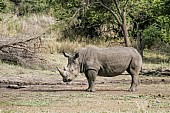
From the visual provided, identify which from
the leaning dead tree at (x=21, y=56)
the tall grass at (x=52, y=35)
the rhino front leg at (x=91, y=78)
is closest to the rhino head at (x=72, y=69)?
the rhino front leg at (x=91, y=78)

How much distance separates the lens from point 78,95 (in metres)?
13.7

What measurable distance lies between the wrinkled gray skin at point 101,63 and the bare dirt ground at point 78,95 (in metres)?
0.55

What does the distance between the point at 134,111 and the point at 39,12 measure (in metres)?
28.4

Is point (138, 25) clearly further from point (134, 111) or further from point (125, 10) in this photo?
point (134, 111)

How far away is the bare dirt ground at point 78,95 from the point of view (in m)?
11.0

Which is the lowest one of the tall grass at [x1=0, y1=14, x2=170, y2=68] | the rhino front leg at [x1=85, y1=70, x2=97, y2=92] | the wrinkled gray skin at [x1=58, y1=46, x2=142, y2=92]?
the tall grass at [x1=0, y1=14, x2=170, y2=68]

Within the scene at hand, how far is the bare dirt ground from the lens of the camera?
36.1 feet

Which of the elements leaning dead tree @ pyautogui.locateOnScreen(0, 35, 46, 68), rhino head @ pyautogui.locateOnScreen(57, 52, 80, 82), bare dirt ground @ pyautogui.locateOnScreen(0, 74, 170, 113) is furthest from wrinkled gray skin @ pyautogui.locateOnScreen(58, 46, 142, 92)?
leaning dead tree @ pyautogui.locateOnScreen(0, 35, 46, 68)

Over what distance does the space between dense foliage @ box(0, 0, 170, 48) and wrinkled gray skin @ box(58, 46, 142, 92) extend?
25.4ft

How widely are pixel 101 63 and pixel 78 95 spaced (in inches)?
77.4

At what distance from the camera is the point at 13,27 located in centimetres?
2900

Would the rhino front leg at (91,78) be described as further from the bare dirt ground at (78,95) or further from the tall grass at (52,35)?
the tall grass at (52,35)

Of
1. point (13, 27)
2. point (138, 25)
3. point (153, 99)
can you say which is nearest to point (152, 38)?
point (138, 25)

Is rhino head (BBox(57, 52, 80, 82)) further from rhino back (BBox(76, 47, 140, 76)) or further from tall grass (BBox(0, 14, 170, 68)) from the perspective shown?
tall grass (BBox(0, 14, 170, 68))
